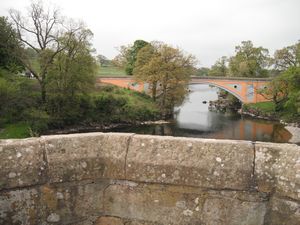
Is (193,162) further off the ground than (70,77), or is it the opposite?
(70,77)

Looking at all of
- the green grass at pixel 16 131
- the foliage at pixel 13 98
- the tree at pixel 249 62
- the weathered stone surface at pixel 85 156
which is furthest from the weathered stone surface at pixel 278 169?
the tree at pixel 249 62

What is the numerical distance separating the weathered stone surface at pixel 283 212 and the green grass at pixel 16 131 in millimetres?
25173

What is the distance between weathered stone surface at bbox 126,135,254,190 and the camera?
2.31m

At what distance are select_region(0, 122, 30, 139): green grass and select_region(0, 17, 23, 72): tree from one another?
8.09m

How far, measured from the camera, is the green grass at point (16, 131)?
78.6ft

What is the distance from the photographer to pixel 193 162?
238cm

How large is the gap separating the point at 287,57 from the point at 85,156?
52.3m

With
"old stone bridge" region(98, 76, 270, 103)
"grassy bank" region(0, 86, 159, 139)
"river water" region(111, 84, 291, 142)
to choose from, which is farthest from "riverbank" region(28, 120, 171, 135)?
"old stone bridge" region(98, 76, 270, 103)

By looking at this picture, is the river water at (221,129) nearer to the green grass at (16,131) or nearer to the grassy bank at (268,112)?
the grassy bank at (268,112)

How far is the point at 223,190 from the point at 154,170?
25.1 inches

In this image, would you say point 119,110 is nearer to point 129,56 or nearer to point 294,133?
point 294,133

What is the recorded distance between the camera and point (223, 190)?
91.8 inches

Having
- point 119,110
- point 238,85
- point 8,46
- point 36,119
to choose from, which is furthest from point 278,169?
point 238,85

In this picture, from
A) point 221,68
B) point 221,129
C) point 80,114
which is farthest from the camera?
point 221,68
